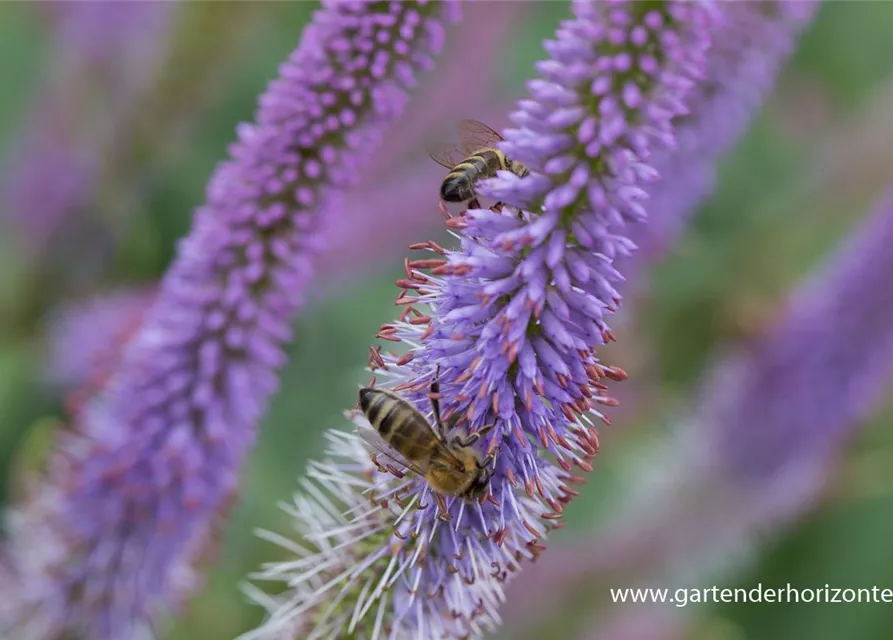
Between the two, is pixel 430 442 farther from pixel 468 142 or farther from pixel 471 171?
pixel 468 142

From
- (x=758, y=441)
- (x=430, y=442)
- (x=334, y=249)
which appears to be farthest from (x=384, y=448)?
(x=758, y=441)

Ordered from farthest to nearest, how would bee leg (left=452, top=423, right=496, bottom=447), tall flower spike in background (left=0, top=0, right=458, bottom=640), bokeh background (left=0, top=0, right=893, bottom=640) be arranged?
bokeh background (left=0, top=0, right=893, bottom=640), tall flower spike in background (left=0, top=0, right=458, bottom=640), bee leg (left=452, top=423, right=496, bottom=447)

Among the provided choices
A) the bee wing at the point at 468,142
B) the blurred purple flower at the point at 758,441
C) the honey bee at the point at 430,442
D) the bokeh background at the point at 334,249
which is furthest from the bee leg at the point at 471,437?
the blurred purple flower at the point at 758,441

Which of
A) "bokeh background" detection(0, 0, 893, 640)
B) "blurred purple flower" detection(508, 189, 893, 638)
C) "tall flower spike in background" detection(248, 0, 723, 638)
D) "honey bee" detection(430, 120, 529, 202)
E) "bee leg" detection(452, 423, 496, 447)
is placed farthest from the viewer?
"bokeh background" detection(0, 0, 893, 640)

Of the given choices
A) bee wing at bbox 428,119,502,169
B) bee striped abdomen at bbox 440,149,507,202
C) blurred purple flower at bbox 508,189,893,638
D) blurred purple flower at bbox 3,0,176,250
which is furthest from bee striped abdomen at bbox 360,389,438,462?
blurred purple flower at bbox 3,0,176,250

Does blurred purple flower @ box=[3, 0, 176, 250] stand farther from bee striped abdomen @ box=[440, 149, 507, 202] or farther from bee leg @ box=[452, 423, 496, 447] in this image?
bee leg @ box=[452, 423, 496, 447]

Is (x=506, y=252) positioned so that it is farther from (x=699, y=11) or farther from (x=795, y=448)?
(x=795, y=448)

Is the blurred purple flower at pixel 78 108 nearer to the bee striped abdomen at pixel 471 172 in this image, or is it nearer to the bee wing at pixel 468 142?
the bee wing at pixel 468 142
